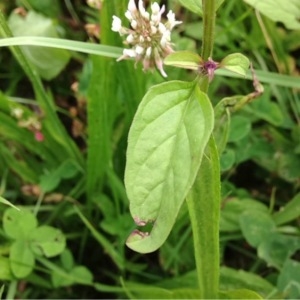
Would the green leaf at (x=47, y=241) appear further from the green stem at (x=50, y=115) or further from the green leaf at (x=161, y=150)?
the green leaf at (x=161, y=150)

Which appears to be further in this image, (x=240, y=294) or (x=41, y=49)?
(x=41, y=49)

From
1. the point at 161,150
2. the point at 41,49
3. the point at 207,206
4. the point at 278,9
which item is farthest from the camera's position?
the point at 41,49

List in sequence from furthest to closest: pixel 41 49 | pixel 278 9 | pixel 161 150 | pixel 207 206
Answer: pixel 41 49 → pixel 278 9 → pixel 207 206 → pixel 161 150

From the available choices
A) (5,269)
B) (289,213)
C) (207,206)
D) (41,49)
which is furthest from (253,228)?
(41,49)

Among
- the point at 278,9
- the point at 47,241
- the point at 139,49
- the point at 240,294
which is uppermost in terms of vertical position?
the point at 278,9

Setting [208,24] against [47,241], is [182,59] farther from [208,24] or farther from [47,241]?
[47,241]

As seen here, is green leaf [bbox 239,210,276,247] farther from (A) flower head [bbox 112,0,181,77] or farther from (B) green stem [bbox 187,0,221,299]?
(A) flower head [bbox 112,0,181,77]

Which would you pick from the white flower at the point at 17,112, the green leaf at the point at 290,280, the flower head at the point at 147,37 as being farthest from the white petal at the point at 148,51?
the green leaf at the point at 290,280
